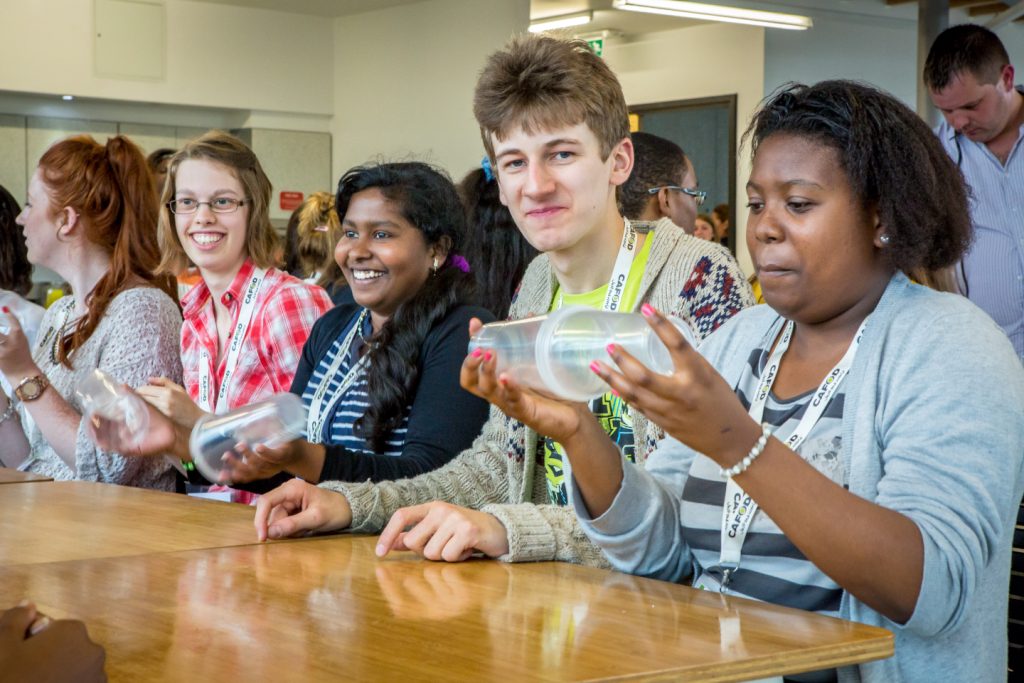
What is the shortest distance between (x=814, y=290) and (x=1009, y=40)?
25.0 ft

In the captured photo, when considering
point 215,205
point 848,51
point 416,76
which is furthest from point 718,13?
point 215,205

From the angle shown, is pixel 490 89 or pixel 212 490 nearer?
pixel 490 89

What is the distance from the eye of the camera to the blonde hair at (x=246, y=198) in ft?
11.4

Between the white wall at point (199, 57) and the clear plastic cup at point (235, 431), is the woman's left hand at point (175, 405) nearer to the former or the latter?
the clear plastic cup at point (235, 431)

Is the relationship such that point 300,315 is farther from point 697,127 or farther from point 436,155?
point 697,127

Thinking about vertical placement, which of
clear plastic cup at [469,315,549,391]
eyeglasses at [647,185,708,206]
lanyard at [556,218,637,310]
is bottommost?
clear plastic cup at [469,315,549,391]

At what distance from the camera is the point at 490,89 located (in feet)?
7.11

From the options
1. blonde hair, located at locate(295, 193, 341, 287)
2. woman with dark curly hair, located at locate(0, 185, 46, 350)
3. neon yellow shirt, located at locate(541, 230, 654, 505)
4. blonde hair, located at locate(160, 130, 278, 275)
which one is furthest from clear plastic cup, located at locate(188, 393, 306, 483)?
blonde hair, located at locate(295, 193, 341, 287)

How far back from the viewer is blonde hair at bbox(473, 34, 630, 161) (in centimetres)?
213

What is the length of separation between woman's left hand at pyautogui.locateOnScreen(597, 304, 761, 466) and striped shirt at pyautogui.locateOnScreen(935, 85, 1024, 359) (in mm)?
2839

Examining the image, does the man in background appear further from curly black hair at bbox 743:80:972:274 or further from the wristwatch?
the wristwatch

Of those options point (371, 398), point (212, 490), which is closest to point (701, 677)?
point (371, 398)

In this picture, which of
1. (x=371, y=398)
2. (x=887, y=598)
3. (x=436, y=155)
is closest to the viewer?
(x=887, y=598)

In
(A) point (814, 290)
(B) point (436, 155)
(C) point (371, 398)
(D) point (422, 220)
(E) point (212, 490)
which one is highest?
(B) point (436, 155)
